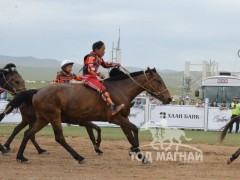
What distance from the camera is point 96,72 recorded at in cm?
1172

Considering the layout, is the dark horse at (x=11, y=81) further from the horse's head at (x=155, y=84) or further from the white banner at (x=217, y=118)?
the white banner at (x=217, y=118)

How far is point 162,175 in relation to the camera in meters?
9.98

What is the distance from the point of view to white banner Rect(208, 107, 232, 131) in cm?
2409

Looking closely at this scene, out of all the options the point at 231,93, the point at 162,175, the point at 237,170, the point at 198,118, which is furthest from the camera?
the point at 231,93

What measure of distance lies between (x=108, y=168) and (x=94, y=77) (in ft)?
6.64

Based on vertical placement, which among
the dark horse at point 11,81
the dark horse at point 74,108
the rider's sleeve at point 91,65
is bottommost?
the dark horse at point 74,108

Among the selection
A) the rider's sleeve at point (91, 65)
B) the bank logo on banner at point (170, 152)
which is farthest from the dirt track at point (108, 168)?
the rider's sleeve at point (91, 65)

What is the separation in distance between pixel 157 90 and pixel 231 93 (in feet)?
57.1

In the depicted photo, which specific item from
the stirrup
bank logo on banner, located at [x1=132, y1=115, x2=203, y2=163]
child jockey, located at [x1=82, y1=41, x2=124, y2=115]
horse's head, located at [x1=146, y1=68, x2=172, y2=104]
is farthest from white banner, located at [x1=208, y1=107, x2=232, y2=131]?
the stirrup

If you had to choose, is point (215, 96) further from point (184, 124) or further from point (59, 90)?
point (59, 90)

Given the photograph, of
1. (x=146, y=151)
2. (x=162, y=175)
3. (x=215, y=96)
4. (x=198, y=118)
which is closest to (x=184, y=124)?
(x=198, y=118)

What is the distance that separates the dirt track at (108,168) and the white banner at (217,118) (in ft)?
32.3

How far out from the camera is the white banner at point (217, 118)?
24086 mm

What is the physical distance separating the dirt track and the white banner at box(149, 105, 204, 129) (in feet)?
33.5
